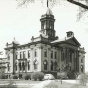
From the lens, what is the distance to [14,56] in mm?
56156

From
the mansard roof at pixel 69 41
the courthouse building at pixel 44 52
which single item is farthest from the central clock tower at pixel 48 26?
the mansard roof at pixel 69 41

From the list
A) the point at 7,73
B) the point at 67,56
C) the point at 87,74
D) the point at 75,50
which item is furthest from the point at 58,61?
the point at 87,74

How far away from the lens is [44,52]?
164 ft

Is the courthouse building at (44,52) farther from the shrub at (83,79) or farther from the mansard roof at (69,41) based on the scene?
the shrub at (83,79)

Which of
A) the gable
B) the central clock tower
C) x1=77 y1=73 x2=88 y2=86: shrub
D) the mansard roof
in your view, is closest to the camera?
x1=77 y1=73 x2=88 y2=86: shrub

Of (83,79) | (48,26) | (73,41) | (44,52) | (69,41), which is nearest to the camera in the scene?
(83,79)

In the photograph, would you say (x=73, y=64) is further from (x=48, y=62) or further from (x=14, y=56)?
(x=14, y=56)

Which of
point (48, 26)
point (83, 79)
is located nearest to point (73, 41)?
point (48, 26)

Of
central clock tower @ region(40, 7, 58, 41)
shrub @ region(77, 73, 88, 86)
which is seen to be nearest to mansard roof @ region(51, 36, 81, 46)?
central clock tower @ region(40, 7, 58, 41)

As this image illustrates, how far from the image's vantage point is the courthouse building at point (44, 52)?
163ft

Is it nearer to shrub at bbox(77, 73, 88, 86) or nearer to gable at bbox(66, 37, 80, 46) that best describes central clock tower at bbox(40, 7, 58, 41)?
gable at bbox(66, 37, 80, 46)

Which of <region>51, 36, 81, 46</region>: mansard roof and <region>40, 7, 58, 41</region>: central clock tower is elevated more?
<region>40, 7, 58, 41</region>: central clock tower

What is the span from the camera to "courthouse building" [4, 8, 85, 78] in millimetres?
49531

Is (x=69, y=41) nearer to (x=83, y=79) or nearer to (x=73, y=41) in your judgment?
(x=73, y=41)
